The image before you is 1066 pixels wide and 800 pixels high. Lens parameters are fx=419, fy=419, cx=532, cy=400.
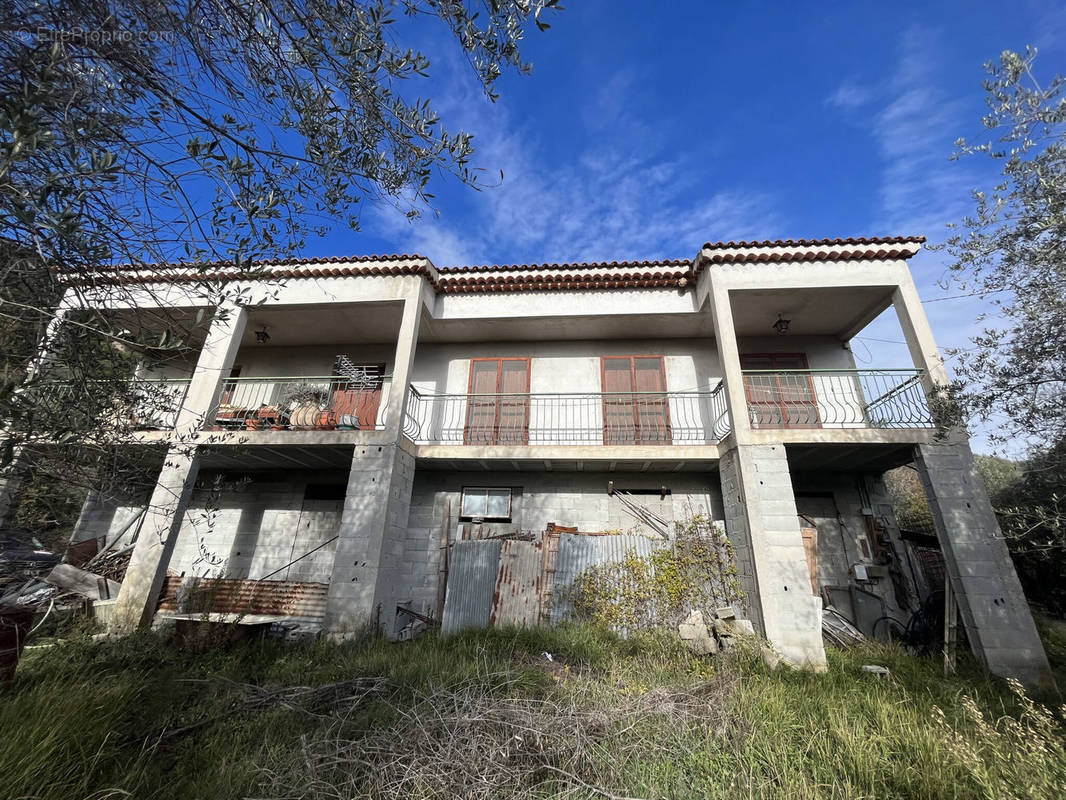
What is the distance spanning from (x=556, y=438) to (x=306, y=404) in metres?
5.03

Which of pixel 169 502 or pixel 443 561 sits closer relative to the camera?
pixel 169 502

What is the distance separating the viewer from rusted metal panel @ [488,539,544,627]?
6.84 meters

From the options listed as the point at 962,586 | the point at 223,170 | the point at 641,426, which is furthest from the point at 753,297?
the point at 223,170

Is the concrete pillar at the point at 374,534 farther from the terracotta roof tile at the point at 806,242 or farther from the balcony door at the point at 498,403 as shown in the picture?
the terracotta roof tile at the point at 806,242

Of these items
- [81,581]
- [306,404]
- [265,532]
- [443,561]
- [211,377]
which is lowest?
[81,581]

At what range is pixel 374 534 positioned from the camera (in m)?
6.57

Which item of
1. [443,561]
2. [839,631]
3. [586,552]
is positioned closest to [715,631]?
→ [586,552]

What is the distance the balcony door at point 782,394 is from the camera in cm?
846

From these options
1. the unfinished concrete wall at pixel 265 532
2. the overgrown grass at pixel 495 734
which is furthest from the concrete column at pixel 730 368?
the unfinished concrete wall at pixel 265 532

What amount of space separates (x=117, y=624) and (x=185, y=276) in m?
6.77

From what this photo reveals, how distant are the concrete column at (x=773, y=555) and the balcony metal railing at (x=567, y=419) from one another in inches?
72.1

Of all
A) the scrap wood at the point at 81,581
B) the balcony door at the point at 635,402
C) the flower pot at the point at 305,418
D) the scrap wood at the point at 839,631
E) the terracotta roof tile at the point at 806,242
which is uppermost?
the terracotta roof tile at the point at 806,242

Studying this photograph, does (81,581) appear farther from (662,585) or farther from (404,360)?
(662,585)

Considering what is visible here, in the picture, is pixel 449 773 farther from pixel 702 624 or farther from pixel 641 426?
pixel 641 426
